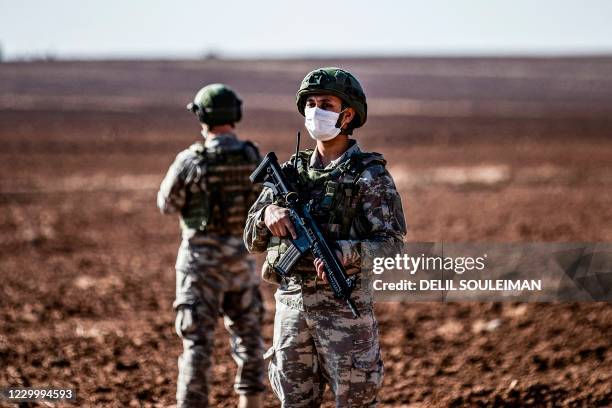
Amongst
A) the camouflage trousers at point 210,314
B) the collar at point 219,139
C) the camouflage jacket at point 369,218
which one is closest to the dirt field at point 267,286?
the camouflage trousers at point 210,314

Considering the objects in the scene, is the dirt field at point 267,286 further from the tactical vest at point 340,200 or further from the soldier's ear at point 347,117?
the soldier's ear at point 347,117

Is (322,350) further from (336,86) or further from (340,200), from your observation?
(336,86)

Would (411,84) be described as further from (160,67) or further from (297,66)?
(160,67)

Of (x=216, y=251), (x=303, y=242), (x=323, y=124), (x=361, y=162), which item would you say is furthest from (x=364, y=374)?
(x=216, y=251)

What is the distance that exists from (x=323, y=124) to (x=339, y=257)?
0.64m

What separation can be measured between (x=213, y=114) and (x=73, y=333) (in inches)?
142

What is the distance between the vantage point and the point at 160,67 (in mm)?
94875

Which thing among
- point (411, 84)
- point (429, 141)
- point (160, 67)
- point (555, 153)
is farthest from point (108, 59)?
point (555, 153)

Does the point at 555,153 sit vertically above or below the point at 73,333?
above

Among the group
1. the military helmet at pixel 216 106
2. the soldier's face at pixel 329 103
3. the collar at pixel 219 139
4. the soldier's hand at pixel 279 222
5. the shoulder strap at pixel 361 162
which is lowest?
the soldier's hand at pixel 279 222

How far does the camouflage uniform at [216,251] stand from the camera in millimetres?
4918

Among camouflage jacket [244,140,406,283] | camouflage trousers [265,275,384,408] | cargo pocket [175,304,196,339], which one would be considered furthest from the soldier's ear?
cargo pocket [175,304,196,339]

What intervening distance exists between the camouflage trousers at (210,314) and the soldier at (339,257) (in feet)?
3.50

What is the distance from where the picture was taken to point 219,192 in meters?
5.02
